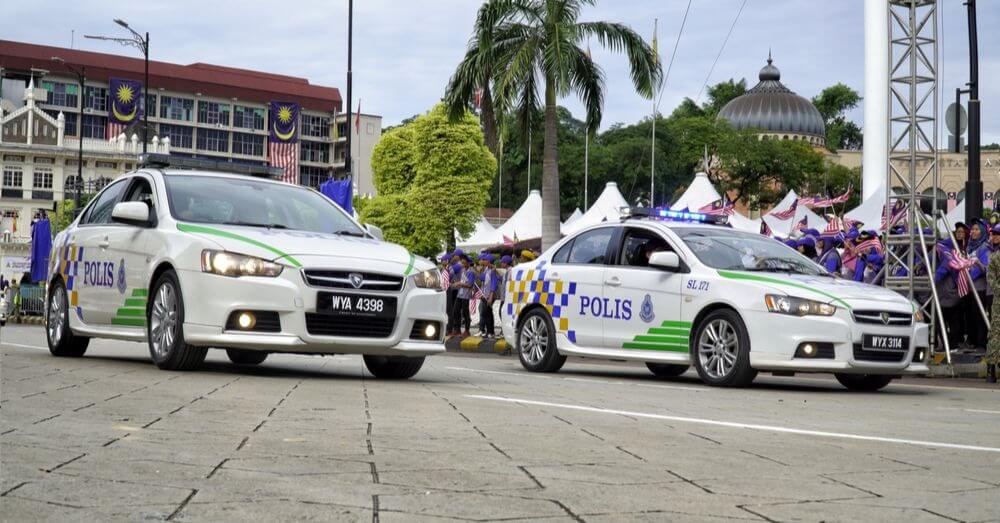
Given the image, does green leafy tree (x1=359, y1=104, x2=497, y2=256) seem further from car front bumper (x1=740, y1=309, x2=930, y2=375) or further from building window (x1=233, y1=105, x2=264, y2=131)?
car front bumper (x1=740, y1=309, x2=930, y2=375)

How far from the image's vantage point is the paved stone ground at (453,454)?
4.37 m

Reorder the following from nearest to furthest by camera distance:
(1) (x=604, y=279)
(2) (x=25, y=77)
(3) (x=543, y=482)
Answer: (3) (x=543, y=482) → (1) (x=604, y=279) → (2) (x=25, y=77)

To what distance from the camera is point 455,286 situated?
2564 centimetres

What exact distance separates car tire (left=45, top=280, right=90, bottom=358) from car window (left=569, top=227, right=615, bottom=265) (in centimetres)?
527

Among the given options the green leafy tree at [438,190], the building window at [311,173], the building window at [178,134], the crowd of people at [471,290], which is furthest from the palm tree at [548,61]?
the building window at [311,173]

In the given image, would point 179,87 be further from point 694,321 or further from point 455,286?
point 694,321

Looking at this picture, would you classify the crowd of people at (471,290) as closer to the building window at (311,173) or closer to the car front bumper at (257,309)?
the car front bumper at (257,309)

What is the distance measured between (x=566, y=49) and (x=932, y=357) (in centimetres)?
1236

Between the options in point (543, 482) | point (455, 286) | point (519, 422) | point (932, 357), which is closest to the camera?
point (543, 482)

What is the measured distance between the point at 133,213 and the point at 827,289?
6167 millimetres

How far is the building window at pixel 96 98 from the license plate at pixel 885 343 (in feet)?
405

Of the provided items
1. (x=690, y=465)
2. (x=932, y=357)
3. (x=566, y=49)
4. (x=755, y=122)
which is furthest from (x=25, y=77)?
(x=690, y=465)

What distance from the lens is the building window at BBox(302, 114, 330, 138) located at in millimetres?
145663

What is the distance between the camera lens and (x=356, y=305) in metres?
10.0
